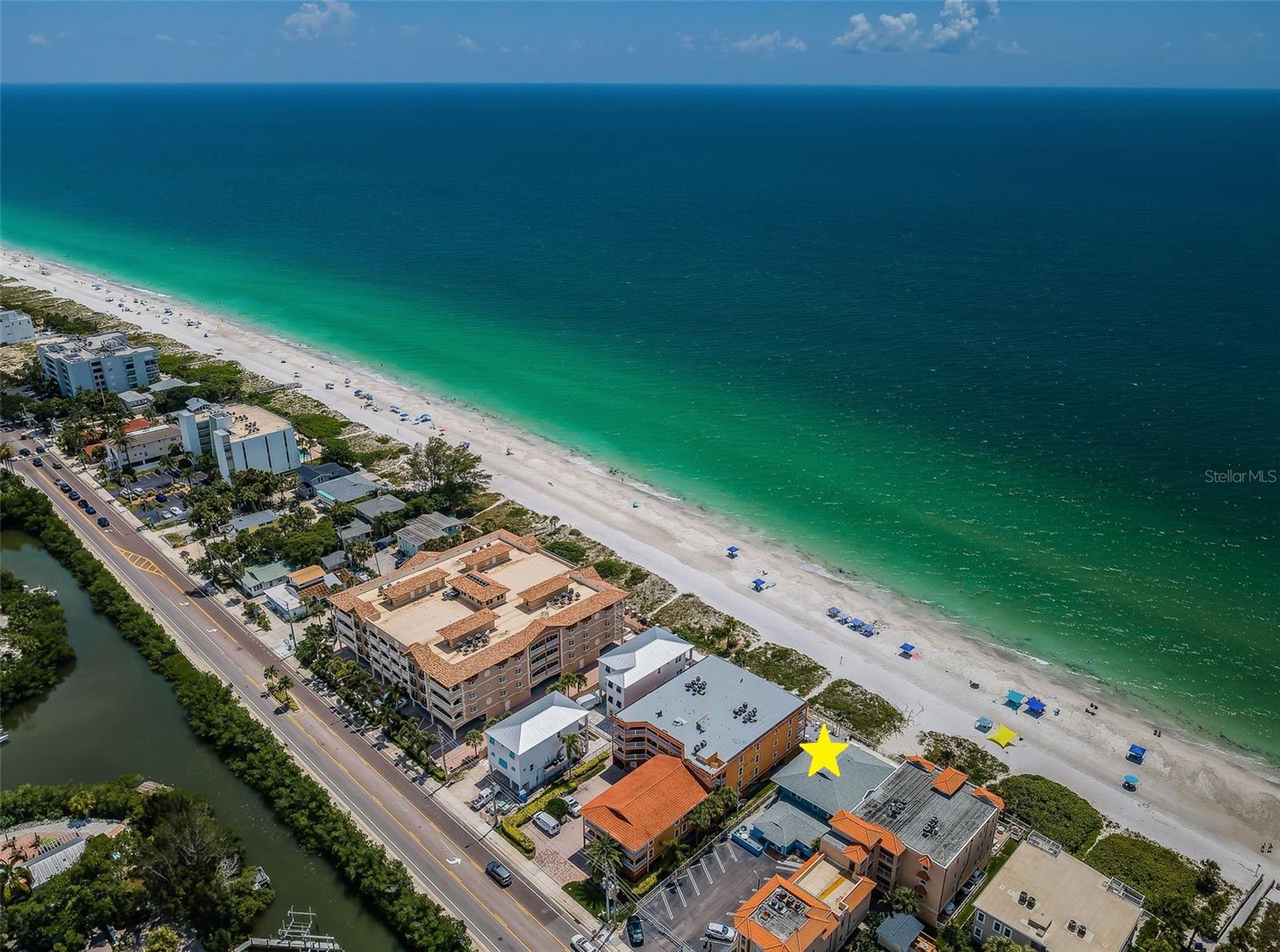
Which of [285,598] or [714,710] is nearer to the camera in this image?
[714,710]

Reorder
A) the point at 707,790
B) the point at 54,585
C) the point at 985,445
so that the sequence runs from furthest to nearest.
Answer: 1. the point at 985,445
2. the point at 54,585
3. the point at 707,790

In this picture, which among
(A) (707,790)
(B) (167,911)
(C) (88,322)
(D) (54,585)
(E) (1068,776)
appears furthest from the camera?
(C) (88,322)

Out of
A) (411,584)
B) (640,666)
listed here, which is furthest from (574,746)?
(411,584)

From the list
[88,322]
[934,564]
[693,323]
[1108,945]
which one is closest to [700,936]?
[1108,945]

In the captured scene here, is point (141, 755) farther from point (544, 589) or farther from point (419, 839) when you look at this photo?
point (544, 589)

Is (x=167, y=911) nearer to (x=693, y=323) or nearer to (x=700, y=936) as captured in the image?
(x=700, y=936)

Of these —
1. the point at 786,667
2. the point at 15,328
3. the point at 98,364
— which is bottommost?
the point at 786,667

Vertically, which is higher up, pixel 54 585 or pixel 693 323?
pixel 693 323
